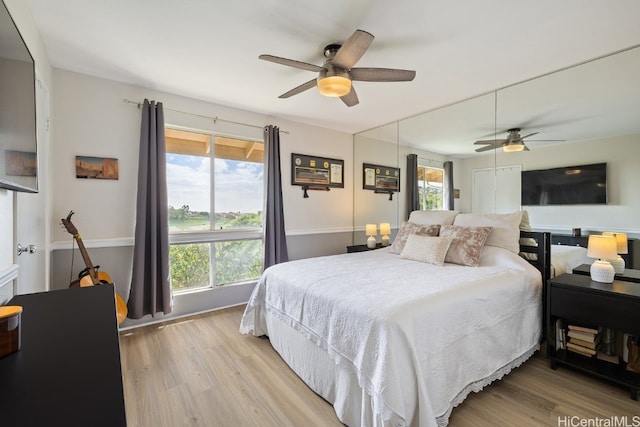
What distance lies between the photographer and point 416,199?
149 inches

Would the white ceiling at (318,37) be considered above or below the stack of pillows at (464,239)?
above

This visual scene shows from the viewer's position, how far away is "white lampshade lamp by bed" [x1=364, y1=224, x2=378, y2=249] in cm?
418

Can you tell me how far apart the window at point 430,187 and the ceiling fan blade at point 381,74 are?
1709 millimetres

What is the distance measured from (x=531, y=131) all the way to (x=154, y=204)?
3.90 m

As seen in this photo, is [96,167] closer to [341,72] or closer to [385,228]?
[341,72]

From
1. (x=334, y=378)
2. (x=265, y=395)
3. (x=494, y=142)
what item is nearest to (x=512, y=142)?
(x=494, y=142)

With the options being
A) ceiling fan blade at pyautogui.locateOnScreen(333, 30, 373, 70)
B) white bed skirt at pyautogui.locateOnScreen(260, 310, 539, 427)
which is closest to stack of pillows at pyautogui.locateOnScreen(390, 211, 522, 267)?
white bed skirt at pyautogui.locateOnScreen(260, 310, 539, 427)

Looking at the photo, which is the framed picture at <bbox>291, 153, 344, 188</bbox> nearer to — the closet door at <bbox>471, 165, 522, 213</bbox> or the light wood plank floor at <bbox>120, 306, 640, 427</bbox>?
the closet door at <bbox>471, 165, 522, 213</bbox>

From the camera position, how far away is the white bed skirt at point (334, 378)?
1.52 m

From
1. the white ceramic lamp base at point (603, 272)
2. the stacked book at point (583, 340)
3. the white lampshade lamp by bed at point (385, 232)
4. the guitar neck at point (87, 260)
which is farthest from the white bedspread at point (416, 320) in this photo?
the white lampshade lamp by bed at point (385, 232)

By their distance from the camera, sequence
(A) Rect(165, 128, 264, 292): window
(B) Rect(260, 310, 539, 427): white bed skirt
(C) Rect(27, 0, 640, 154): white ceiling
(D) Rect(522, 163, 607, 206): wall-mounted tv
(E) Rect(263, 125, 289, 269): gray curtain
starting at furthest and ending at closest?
(E) Rect(263, 125, 289, 269): gray curtain → (A) Rect(165, 128, 264, 292): window → (D) Rect(522, 163, 607, 206): wall-mounted tv → (C) Rect(27, 0, 640, 154): white ceiling → (B) Rect(260, 310, 539, 427): white bed skirt

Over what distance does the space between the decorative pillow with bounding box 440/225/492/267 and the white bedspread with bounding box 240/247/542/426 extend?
0.34 feet

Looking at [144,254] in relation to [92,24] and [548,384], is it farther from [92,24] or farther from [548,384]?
[548,384]

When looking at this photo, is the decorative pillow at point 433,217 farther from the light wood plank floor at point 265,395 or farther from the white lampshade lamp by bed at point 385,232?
the light wood plank floor at point 265,395
